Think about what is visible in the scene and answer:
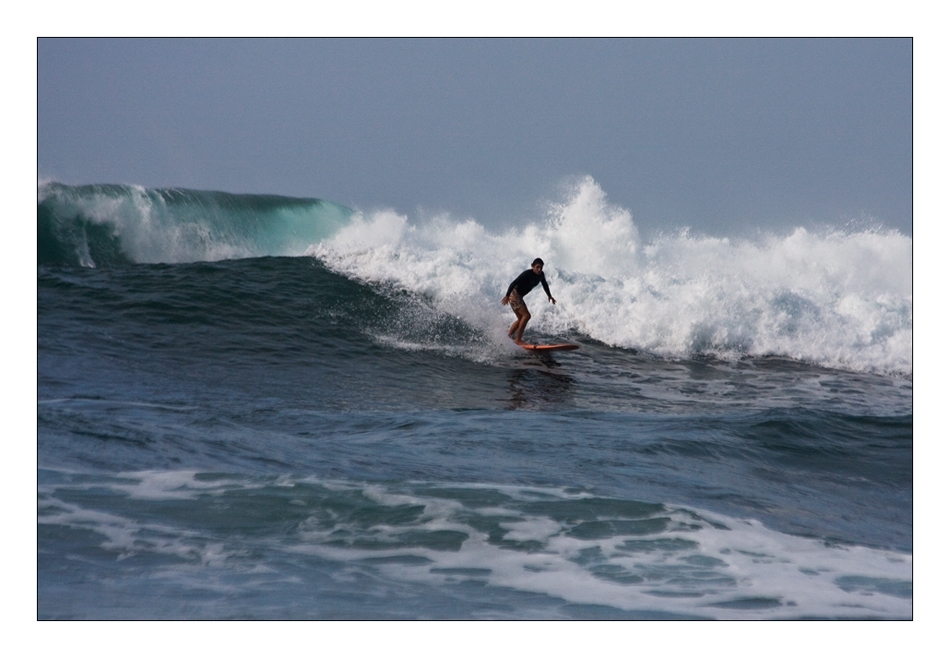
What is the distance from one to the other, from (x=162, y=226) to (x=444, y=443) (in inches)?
477

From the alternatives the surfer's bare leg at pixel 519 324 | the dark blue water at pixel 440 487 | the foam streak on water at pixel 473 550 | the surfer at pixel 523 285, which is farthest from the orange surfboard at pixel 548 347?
the foam streak on water at pixel 473 550

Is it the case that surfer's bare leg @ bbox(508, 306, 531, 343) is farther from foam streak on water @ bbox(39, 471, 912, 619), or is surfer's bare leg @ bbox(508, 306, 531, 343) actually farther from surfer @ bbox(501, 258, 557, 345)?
foam streak on water @ bbox(39, 471, 912, 619)

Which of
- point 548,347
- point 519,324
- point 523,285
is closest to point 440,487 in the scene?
point 523,285

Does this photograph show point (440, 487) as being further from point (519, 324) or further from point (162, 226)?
point (162, 226)

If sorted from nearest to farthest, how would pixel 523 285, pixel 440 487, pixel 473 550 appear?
1. pixel 473 550
2. pixel 440 487
3. pixel 523 285

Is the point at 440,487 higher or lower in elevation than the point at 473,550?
higher

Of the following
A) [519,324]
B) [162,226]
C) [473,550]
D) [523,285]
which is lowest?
[473,550]

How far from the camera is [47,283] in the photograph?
12773mm

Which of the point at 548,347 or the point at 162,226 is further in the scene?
the point at 162,226

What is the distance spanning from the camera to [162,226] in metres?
16.5

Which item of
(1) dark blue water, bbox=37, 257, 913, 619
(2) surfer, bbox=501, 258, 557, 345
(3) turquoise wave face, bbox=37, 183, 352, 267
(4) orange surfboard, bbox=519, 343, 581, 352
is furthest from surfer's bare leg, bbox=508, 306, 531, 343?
(3) turquoise wave face, bbox=37, 183, 352, 267

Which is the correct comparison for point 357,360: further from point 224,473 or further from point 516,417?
point 224,473

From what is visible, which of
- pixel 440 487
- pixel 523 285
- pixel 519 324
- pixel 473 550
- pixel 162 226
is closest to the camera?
pixel 473 550

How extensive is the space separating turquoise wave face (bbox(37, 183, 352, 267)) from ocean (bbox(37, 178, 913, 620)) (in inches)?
4.1
